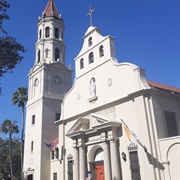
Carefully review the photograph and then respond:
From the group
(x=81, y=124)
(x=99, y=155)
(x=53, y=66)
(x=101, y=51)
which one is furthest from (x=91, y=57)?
(x=53, y=66)

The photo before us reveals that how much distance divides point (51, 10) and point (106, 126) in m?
25.5

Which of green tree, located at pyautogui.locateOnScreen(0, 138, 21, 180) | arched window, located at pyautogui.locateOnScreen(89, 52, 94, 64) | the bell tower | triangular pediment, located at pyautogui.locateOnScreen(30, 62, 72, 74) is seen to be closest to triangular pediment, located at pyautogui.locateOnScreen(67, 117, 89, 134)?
arched window, located at pyautogui.locateOnScreen(89, 52, 94, 64)

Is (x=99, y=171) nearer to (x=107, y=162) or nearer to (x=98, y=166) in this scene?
(x=98, y=166)

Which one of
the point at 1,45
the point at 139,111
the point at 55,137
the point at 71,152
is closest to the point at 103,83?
the point at 139,111

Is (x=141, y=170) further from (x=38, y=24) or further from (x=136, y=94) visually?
(x=38, y=24)

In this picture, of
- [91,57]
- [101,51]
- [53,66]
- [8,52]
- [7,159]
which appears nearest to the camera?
[8,52]

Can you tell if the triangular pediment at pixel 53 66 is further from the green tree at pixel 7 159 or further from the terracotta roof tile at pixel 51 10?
the green tree at pixel 7 159

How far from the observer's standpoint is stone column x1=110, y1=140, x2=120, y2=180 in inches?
631

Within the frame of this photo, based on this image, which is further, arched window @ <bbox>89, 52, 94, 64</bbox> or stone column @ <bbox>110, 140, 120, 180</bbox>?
arched window @ <bbox>89, 52, 94, 64</bbox>

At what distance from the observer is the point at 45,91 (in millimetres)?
29969

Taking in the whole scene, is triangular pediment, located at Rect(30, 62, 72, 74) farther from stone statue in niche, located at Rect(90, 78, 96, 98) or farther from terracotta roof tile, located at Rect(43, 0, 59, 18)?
stone statue in niche, located at Rect(90, 78, 96, 98)

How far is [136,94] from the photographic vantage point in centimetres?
1620

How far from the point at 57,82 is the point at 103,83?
44.6 ft

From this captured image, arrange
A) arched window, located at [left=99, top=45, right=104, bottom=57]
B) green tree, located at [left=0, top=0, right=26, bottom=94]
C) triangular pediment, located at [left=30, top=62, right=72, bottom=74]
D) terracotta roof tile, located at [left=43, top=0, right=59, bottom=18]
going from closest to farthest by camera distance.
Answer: green tree, located at [left=0, top=0, right=26, bottom=94] < arched window, located at [left=99, top=45, right=104, bottom=57] < triangular pediment, located at [left=30, top=62, right=72, bottom=74] < terracotta roof tile, located at [left=43, top=0, right=59, bottom=18]
